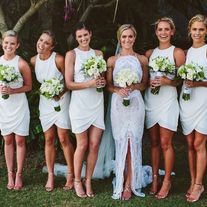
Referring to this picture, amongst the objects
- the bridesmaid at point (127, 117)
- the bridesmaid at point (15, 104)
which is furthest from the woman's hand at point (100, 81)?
the bridesmaid at point (15, 104)

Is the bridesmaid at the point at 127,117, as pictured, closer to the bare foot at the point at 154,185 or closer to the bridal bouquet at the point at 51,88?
the bare foot at the point at 154,185

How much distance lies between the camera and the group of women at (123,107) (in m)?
5.96

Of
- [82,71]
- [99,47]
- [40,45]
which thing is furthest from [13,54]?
[99,47]

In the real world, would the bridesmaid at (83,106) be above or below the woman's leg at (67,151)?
above

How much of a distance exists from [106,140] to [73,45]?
98.8 inches

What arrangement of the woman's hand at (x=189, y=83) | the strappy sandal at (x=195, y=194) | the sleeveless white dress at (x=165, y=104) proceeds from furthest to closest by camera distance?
the strappy sandal at (x=195, y=194), the sleeveless white dress at (x=165, y=104), the woman's hand at (x=189, y=83)

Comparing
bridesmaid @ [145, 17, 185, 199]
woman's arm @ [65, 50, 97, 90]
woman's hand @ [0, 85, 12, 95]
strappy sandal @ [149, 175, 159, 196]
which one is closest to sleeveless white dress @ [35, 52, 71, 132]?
woman's arm @ [65, 50, 97, 90]

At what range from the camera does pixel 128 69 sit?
5805mm

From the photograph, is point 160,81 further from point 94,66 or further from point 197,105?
point 94,66

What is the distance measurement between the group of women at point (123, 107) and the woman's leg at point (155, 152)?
13 millimetres

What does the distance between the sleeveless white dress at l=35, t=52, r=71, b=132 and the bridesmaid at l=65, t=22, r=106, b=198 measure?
0.50 ft

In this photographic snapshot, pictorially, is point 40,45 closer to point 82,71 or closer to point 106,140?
point 82,71

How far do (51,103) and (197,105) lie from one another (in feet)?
5.97

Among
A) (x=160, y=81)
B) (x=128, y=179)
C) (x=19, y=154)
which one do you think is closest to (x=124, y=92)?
Answer: (x=160, y=81)
